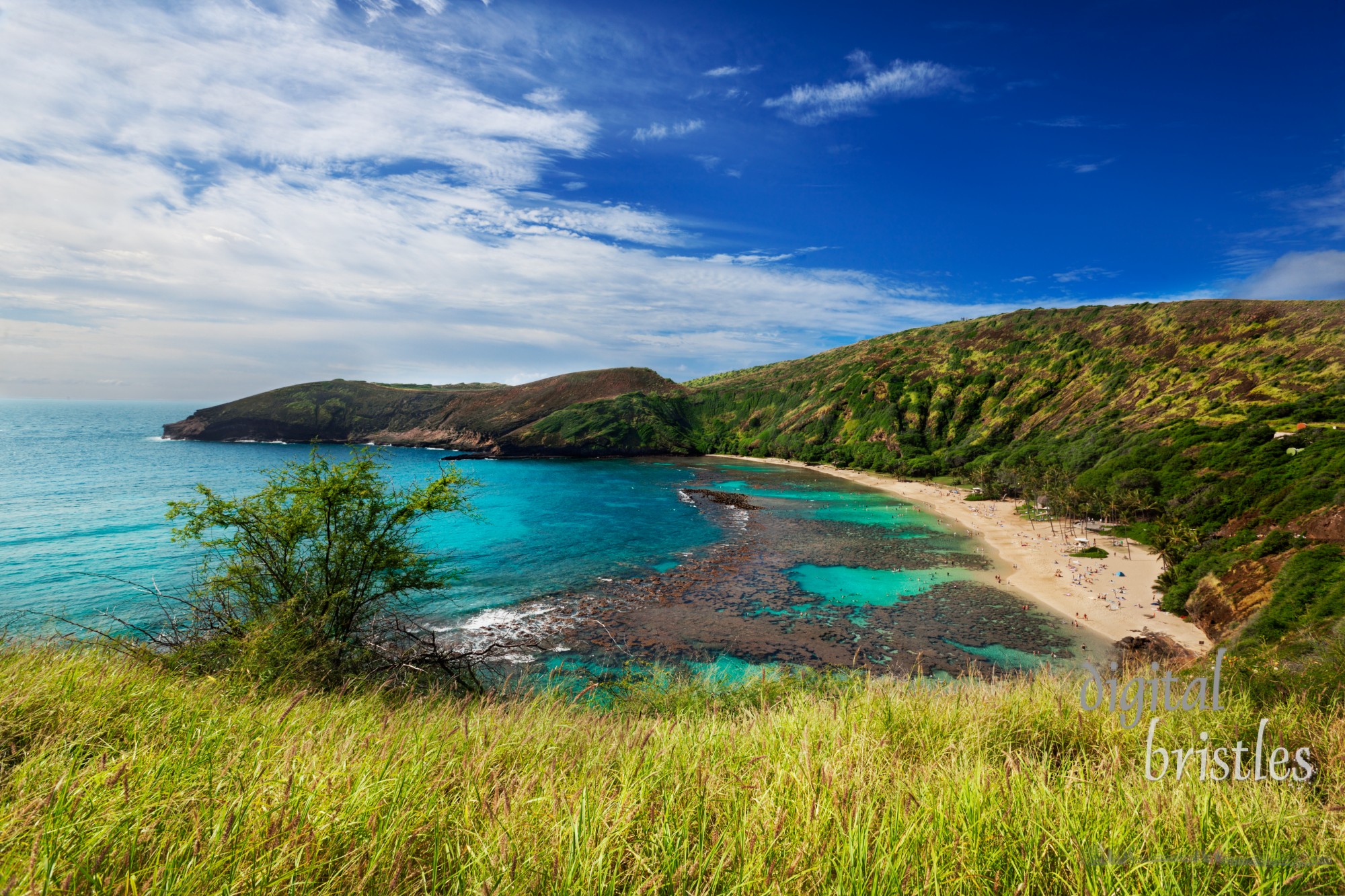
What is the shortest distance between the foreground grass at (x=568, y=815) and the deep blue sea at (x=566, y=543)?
20.5m

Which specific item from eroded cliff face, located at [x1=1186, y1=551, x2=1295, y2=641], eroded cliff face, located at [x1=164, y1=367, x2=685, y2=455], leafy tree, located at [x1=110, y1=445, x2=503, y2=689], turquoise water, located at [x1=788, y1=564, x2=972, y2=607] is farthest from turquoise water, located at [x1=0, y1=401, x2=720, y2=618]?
eroded cliff face, located at [x1=164, y1=367, x2=685, y2=455]

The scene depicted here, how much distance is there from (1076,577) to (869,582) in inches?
606

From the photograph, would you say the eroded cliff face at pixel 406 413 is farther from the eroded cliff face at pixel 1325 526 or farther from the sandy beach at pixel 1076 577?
the eroded cliff face at pixel 1325 526

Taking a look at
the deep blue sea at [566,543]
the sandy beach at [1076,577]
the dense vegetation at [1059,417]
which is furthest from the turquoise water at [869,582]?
the dense vegetation at [1059,417]

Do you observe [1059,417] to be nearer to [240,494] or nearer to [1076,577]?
[1076,577]

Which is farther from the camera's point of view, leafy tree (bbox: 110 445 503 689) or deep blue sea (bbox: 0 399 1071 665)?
deep blue sea (bbox: 0 399 1071 665)

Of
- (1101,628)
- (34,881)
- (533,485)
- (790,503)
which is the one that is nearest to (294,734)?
(34,881)

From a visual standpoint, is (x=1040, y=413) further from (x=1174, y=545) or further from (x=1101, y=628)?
(x=1101, y=628)

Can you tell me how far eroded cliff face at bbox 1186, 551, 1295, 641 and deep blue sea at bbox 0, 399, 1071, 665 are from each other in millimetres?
8304

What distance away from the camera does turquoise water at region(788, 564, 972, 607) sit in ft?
115

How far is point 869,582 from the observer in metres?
38.5

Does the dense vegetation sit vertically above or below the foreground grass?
above

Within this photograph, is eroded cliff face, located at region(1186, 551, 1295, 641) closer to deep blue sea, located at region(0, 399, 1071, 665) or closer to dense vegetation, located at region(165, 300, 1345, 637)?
dense vegetation, located at region(165, 300, 1345, 637)

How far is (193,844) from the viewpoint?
6.42 ft
